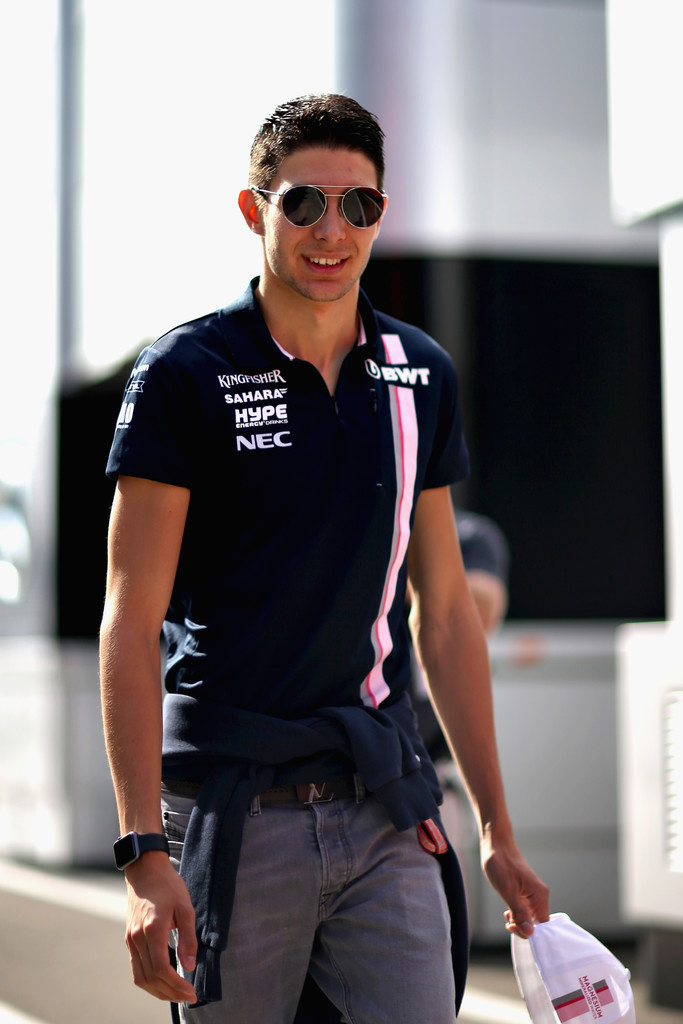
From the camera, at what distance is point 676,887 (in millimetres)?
4766

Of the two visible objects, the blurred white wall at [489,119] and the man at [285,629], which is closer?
the man at [285,629]

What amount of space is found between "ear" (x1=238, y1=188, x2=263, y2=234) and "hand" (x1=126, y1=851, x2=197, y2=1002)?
98 cm

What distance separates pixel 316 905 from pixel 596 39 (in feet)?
18.0

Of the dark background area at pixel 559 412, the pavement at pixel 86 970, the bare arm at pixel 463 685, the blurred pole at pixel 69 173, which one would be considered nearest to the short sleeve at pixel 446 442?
the bare arm at pixel 463 685

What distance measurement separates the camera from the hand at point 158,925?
1884 mm

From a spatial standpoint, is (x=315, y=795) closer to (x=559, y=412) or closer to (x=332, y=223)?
(x=332, y=223)

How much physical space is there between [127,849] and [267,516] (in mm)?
511

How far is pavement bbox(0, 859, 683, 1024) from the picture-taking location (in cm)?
514

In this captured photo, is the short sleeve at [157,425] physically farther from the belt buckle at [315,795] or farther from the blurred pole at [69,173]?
the blurred pole at [69,173]

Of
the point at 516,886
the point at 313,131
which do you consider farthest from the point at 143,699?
the point at 313,131

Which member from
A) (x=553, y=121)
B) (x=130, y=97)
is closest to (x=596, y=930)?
(x=553, y=121)

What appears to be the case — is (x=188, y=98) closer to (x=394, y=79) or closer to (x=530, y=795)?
(x=394, y=79)

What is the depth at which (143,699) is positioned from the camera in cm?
202

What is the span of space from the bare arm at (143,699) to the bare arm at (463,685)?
0.51m
